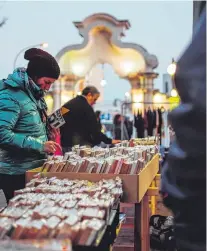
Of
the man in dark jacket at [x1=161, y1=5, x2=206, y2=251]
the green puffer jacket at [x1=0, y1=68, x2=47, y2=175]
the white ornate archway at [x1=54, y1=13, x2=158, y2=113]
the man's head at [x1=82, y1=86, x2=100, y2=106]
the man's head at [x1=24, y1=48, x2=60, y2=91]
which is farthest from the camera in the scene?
the white ornate archway at [x1=54, y1=13, x2=158, y2=113]

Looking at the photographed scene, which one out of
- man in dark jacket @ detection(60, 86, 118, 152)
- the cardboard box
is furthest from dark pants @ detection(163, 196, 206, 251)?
man in dark jacket @ detection(60, 86, 118, 152)

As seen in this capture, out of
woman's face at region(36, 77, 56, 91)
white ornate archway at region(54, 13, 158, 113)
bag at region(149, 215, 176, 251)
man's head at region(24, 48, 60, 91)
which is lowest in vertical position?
bag at region(149, 215, 176, 251)

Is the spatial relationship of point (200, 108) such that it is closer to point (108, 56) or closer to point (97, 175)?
point (97, 175)

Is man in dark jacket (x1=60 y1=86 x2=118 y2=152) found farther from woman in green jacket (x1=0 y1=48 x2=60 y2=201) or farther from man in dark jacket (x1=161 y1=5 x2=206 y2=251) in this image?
man in dark jacket (x1=161 y1=5 x2=206 y2=251)

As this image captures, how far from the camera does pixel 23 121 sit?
3.46 meters

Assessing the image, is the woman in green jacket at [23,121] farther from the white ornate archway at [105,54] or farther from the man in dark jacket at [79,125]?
the white ornate archway at [105,54]

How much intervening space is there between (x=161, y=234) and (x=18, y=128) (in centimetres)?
159

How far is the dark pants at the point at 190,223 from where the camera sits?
1.53m

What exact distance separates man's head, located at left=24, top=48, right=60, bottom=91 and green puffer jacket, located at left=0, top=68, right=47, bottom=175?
0.30ft

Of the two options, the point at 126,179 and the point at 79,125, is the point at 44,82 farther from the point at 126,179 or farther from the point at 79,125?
the point at 79,125

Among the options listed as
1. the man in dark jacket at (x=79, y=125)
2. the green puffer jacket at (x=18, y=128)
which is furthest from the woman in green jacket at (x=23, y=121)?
the man in dark jacket at (x=79, y=125)

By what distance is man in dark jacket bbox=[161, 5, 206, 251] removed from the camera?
147 centimetres

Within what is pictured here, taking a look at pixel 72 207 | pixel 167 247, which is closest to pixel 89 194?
pixel 72 207

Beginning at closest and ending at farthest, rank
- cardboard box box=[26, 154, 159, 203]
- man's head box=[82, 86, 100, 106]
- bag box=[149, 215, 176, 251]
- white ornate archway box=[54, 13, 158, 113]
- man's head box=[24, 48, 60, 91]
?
cardboard box box=[26, 154, 159, 203], man's head box=[24, 48, 60, 91], bag box=[149, 215, 176, 251], man's head box=[82, 86, 100, 106], white ornate archway box=[54, 13, 158, 113]
